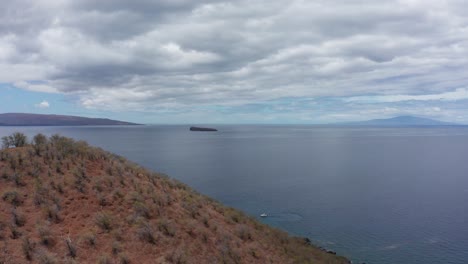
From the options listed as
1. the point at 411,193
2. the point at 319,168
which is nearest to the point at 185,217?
the point at 411,193

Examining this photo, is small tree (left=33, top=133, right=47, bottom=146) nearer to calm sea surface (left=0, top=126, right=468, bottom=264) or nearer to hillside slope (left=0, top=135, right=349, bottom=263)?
hillside slope (left=0, top=135, right=349, bottom=263)

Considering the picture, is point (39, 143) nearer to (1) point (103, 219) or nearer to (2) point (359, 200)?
(1) point (103, 219)

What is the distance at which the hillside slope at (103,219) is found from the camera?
13.4m

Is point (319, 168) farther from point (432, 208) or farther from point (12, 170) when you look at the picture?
point (12, 170)

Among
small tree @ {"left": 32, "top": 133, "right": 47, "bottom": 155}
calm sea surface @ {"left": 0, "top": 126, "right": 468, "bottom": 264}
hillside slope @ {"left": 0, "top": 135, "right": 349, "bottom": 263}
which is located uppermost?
Answer: small tree @ {"left": 32, "top": 133, "right": 47, "bottom": 155}

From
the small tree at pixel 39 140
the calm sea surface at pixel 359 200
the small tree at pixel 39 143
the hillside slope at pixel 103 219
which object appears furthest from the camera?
the calm sea surface at pixel 359 200

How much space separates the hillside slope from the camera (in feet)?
43.8

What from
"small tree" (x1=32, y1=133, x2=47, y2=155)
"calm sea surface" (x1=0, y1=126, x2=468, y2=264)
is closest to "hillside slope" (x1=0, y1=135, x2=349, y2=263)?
"small tree" (x1=32, y1=133, x2=47, y2=155)

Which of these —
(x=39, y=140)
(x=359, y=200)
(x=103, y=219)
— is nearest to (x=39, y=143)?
(x=39, y=140)

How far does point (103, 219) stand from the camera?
1511cm

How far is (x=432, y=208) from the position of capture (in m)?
39.2

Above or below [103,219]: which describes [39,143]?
above

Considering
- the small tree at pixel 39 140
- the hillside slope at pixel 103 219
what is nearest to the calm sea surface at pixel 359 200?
the hillside slope at pixel 103 219

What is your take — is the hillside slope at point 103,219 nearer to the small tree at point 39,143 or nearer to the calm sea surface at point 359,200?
the small tree at point 39,143
